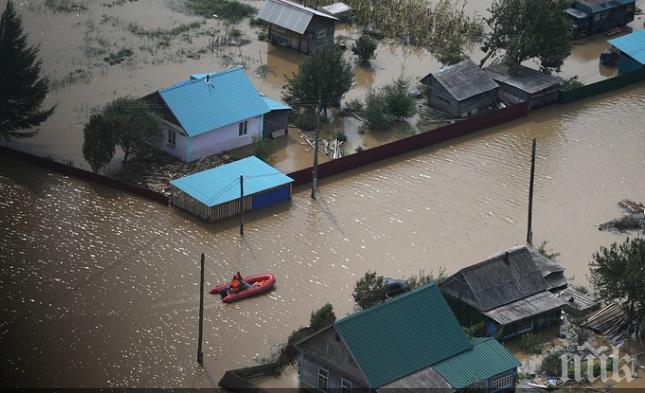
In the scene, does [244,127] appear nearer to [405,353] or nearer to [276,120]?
[276,120]

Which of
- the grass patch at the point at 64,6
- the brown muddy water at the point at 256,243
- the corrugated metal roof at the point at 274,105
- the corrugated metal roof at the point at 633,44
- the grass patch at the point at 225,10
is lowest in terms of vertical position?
the brown muddy water at the point at 256,243

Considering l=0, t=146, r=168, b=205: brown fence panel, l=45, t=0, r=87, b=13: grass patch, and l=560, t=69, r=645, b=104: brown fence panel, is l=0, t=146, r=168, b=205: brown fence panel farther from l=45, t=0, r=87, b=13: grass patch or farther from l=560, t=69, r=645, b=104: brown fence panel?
l=560, t=69, r=645, b=104: brown fence panel

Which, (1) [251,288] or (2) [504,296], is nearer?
(2) [504,296]

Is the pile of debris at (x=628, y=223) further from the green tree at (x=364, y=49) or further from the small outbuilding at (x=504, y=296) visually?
the green tree at (x=364, y=49)

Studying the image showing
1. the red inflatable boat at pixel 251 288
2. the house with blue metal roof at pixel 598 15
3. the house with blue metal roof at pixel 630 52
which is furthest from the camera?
the house with blue metal roof at pixel 598 15

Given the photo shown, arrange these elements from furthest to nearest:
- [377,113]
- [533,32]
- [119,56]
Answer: [119,56] < [533,32] < [377,113]

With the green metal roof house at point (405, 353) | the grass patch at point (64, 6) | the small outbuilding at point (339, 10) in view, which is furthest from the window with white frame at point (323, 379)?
the grass patch at point (64, 6)

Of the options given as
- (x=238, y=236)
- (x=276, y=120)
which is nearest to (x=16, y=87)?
(x=276, y=120)
